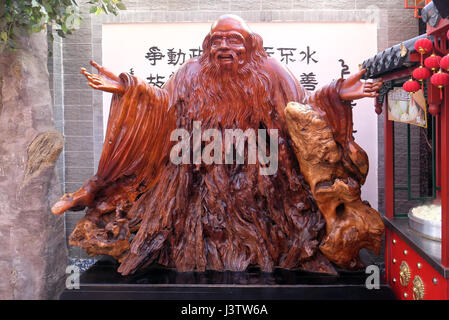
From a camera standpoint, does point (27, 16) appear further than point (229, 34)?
Yes

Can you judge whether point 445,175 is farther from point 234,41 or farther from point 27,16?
point 27,16

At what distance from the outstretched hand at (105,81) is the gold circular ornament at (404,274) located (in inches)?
81.5

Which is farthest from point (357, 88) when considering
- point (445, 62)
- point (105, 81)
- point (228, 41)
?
point (105, 81)

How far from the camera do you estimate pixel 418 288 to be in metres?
2.11

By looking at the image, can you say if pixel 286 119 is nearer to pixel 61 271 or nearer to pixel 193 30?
pixel 193 30

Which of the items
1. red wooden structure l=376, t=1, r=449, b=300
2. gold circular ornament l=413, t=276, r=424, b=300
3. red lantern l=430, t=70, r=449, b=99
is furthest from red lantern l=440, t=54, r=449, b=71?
gold circular ornament l=413, t=276, r=424, b=300

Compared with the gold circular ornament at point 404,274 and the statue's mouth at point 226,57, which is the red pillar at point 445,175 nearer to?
the gold circular ornament at point 404,274

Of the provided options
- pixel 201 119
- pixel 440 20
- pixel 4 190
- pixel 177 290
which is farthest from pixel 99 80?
pixel 440 20

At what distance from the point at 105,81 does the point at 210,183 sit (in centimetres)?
97

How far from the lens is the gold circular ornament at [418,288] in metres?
2.08

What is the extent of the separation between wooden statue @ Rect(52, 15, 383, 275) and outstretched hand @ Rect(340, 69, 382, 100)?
12 centimetres

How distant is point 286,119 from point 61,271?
7.46ft

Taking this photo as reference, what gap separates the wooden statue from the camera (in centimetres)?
261

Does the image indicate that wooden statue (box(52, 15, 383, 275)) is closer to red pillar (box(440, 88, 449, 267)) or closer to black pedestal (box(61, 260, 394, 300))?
black pedestal (box(61, 260, 394, 300))
